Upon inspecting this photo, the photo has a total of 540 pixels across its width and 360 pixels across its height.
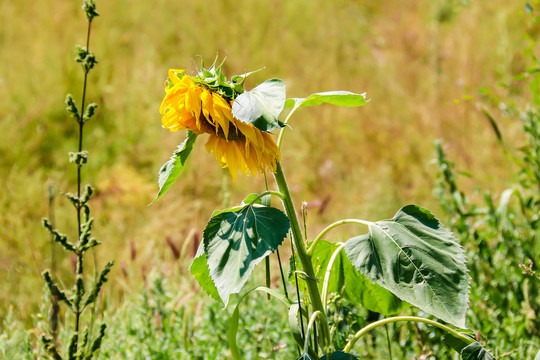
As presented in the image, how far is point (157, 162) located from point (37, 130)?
2.88 ft

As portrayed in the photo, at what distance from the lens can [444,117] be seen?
4.21 metres

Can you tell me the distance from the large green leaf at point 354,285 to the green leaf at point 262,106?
0.42m

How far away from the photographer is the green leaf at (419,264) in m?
0.96

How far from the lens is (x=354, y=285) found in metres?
1.22

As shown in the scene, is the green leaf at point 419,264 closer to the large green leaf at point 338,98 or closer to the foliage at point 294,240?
the foliage at point 294,240

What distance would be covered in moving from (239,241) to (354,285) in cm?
41

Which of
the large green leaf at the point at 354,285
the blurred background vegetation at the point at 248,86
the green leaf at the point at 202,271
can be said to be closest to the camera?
the green leaf at the point at 202,271

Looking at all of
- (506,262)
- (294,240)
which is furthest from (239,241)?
(506,262)

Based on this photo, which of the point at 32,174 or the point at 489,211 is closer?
the point at 489,211

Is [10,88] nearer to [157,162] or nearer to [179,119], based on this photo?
[157,162]

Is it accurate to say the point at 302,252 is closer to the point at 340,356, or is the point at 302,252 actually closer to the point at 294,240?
the point at 294,240

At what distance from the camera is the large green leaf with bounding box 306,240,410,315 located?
1.20 m

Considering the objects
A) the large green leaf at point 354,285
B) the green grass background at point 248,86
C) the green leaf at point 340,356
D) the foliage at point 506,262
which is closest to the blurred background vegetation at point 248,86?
the green grass background at point 248,86

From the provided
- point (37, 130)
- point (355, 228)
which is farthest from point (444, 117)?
point (37, 130)
